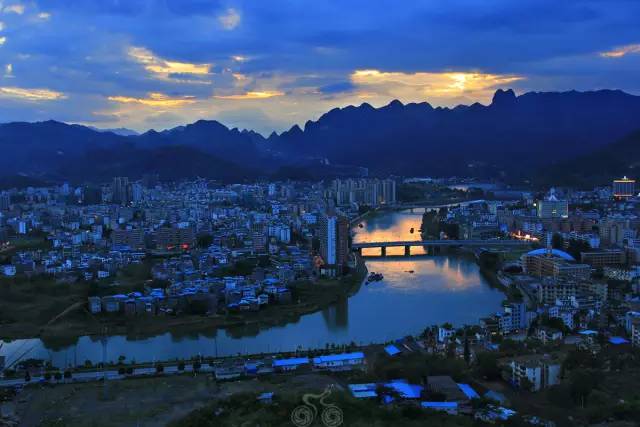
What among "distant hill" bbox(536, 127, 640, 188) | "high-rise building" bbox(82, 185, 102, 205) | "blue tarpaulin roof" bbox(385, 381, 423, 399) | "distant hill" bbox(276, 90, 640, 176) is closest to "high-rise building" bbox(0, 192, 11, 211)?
"high-rise building" bbox(82, 185, 102, 205)

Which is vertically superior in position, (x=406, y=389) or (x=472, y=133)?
(x=472, y=133)

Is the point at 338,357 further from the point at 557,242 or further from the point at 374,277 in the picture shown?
the point at 557,242

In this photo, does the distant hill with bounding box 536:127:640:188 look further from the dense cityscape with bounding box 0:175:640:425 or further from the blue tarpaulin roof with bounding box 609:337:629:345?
the blue tarpaulin roof with bounding box 609:337:629:345

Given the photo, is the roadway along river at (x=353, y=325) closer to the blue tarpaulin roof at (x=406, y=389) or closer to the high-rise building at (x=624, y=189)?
the blue tarpaulin roof at (x=406, y=389)

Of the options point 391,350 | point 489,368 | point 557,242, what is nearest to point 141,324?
point 391,350

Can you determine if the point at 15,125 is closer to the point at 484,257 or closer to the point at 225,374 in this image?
the point at 484,257

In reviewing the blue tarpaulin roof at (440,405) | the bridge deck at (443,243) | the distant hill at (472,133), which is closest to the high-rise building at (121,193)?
the bridge deck at (443,243)

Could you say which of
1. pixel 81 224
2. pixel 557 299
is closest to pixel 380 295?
pixel 557 299
